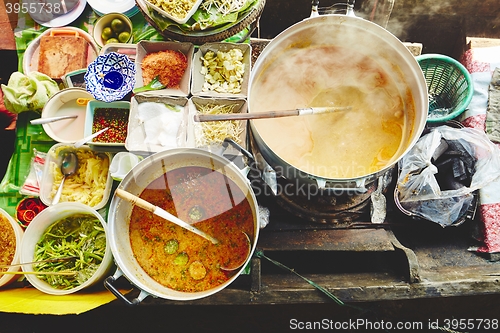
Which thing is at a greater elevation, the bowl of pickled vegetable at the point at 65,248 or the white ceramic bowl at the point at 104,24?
the white ceramic bowl at the point at 104,24

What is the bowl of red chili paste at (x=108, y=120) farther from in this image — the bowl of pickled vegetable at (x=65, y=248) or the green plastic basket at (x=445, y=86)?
the green plastic basket at (x=445, y=86)

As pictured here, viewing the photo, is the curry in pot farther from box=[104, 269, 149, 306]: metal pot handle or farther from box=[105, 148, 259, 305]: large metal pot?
box=[104, 269, 149, 306]: metal pot handle

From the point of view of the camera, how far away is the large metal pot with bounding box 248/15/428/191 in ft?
7.57

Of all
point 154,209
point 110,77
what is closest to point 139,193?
point 154,209

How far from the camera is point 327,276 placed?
278 cm

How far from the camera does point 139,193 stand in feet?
7.93

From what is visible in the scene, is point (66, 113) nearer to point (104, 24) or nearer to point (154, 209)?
point (104, 24)

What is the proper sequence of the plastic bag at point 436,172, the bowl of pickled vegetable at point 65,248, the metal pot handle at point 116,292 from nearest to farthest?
1. the metal pot handle at point 116,292
2. the bowl of pickled vegetable at point 65,248
3. the plastic bag at point 436,172

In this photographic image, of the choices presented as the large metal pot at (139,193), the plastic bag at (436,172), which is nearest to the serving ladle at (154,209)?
the large metal pot at (139,193)

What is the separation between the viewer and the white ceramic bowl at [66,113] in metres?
2.79

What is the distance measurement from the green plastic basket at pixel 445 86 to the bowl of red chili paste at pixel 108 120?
2.27 metres

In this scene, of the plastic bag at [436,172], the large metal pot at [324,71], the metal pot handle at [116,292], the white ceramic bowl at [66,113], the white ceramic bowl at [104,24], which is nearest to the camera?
the metal pot handle at [116,292]

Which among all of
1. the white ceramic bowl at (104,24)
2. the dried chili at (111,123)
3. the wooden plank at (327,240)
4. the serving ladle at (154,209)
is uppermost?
the white ceramic bowl at (104,24)

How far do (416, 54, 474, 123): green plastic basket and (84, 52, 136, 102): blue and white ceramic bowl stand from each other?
217 centimetres
